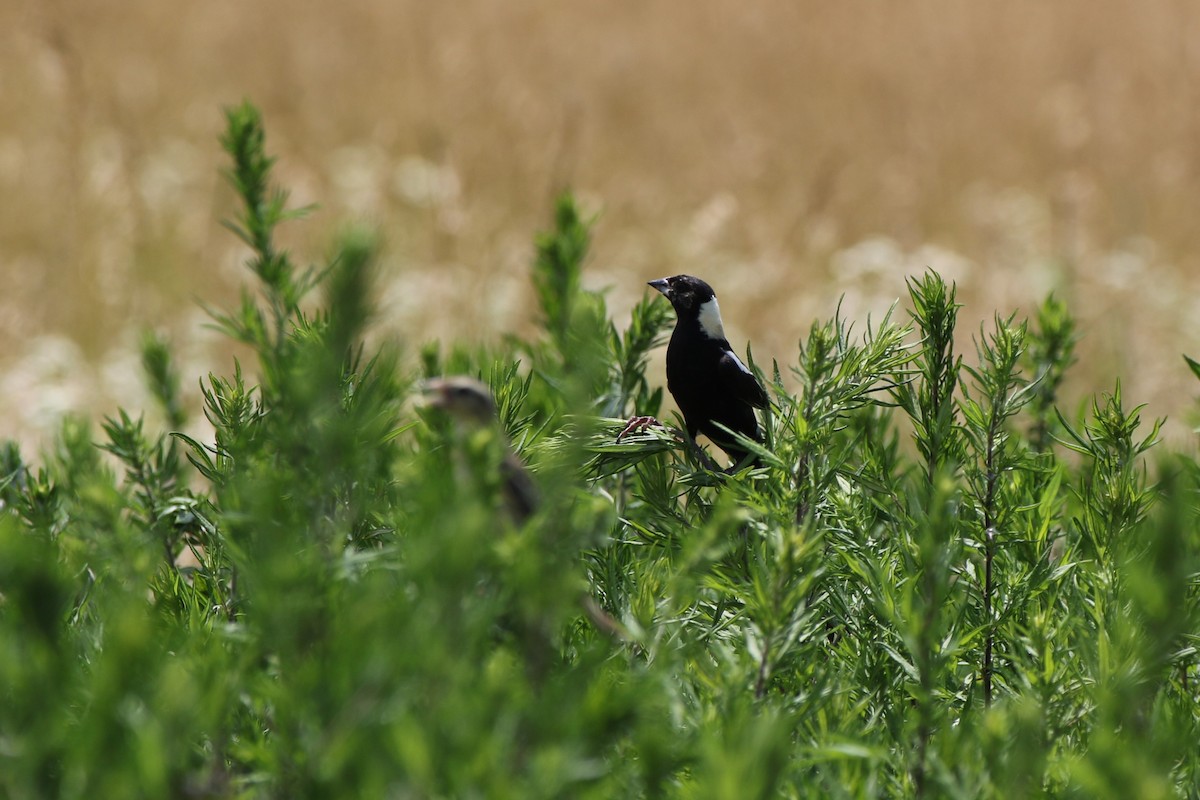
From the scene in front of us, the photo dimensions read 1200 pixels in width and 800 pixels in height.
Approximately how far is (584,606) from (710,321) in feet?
4.14

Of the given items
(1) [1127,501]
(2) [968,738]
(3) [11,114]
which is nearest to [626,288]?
(3) [11,114]

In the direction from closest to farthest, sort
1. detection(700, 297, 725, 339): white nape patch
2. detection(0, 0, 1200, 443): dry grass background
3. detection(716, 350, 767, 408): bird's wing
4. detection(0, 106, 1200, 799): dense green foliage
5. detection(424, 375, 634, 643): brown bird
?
detection(0, 106, 1200, 799): dense green foliage, detection(424, 375, 634, 643): brown bird, detection(716, 350, 767, 408): bird's wing, detection(700, 297, 725, 339): white nape patch, detection(0, 0, 1200, 443): dry grass background

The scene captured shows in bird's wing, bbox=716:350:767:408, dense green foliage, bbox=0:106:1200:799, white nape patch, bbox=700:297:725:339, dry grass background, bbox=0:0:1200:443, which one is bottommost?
dense green foliage, bbox=0:106:1200:799

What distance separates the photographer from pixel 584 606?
1233 mm

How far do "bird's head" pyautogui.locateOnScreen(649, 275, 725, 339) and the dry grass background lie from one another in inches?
60.6

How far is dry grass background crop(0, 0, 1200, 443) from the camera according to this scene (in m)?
6.45

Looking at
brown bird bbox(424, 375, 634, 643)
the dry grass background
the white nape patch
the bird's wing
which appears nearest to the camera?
brown bird bbox(424, 375, 634, 643)

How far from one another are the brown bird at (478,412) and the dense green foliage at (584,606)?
0.03 metres

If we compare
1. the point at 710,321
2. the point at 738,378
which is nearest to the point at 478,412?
the point at 738,378

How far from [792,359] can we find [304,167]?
4428 mm

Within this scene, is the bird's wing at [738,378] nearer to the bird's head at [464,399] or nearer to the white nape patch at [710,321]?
the white nape patch at [710,321]

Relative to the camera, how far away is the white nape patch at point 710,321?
91.8 inches

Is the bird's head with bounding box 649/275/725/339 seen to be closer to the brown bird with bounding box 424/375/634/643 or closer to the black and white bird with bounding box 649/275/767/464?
the black and white bird with bounding box 649/275/767/464

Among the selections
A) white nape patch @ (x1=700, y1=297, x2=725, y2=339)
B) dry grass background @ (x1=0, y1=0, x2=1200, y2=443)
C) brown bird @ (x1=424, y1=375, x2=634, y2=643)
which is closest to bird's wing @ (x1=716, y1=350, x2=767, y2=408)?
white nape patch @ (x1=700, y1=297, x2=725, y2=339)
